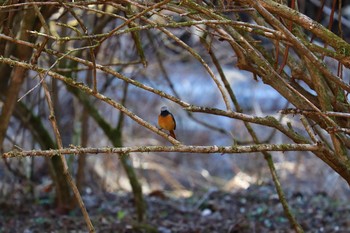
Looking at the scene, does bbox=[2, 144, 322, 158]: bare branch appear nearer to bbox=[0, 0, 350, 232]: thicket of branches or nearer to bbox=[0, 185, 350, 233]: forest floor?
bbox=[0, 0, 350, 232]: thicket of branches

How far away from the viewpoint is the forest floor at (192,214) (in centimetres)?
594

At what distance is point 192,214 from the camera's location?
6785 millimetres

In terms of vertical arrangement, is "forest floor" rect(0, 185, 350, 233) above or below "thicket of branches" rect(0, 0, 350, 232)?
below

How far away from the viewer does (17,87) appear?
15.7 ft

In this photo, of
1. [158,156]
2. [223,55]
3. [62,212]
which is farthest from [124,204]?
[158,156]

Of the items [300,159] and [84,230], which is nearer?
[84,230]

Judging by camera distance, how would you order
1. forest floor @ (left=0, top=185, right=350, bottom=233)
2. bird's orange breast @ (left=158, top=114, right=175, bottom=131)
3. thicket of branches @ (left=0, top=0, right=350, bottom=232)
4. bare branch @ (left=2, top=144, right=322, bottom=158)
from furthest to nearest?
forest floor @ (left=0, top=185, right=350, bottom=233) → bird's orange breast @ (left=158, top=114, right=175, bottom=131) → thicket of branches @ (left=0, top=0, right=350, bottom=232) → bare branch @ (left=2, top=144, right=322, bottom=158)

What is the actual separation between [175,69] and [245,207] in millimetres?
6105

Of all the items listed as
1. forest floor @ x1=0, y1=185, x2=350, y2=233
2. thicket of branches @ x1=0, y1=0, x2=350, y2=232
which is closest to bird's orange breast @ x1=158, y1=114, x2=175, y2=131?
thicket of branches @ x1=0, y1=0, x2=350, y2=232

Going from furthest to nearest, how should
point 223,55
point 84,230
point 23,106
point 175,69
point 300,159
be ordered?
point 175,69, point 300,159, point 223,55, point 23,106, point 84,230

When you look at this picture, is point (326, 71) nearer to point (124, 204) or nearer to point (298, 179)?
point (124, 204)

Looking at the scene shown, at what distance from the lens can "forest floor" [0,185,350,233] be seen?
5938 millimetres

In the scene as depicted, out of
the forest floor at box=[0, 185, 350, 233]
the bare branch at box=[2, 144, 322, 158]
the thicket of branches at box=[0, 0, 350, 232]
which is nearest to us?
the bare branch at box=[2, 144, 322, 158]

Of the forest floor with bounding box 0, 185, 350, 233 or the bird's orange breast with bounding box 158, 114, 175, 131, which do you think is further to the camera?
the forest floor with bounding box 0, 185, 350, 233
